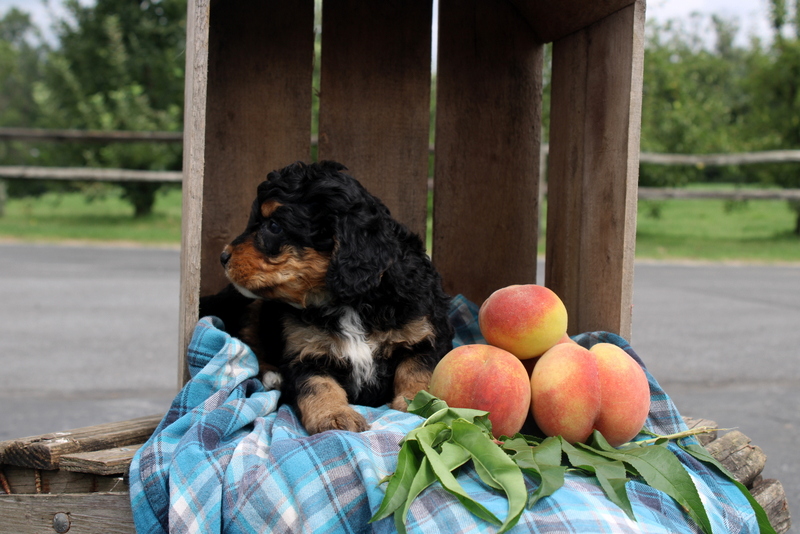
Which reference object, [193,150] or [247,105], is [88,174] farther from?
[193,150]

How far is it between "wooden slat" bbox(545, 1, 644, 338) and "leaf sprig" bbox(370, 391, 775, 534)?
77 centimetres

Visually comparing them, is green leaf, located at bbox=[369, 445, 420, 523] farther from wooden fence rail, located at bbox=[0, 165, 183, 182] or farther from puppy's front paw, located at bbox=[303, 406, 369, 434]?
wooden fence rail, located at bbox=[0, 165, 183, 182]

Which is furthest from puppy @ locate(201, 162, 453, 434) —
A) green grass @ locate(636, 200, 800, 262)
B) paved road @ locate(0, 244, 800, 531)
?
green grass @ locate(636, 200, 800, 262)

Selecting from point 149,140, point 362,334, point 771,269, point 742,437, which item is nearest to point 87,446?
point 362,334

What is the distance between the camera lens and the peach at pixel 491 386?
205 centimetres

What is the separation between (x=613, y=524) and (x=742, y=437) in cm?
130

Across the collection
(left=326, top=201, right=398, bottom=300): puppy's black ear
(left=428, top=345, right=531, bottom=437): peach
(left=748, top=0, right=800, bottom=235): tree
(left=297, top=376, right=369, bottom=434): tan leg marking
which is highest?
(left=748, top=0, right=800, bottom=235): tree

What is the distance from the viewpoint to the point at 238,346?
235 centimetres

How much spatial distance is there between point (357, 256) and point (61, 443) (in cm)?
106

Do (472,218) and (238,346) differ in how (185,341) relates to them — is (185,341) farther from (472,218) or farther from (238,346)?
(472,218)

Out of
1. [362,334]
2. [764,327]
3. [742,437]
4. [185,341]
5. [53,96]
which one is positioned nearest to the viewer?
[185,341]

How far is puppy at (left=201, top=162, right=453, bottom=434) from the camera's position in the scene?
2346mm

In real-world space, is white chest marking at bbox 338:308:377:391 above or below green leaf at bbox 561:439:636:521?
above

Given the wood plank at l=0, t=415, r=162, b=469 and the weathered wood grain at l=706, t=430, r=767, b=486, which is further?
the weathered wood grain at l=706, t=430, r=767, b=486
